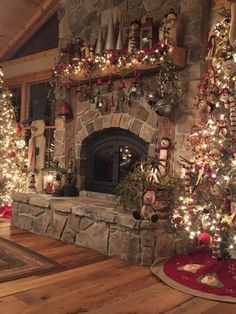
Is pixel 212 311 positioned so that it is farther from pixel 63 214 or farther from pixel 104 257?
pixel 63 214

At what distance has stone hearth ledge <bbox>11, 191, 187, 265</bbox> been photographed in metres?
3.38

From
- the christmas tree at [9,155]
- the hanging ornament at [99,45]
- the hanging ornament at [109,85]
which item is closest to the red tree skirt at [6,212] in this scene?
the christmas tree at [9,155]

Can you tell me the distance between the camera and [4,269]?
3.09 meters

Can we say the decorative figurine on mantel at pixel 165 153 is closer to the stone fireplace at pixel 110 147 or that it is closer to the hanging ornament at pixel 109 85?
the stone fireplace at pixel 110 147

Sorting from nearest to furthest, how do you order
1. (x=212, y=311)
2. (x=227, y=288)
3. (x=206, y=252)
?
(x=212, y=311)
(x=227, y=288)
(x=206, y=252)

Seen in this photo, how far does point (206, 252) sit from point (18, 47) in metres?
4.96

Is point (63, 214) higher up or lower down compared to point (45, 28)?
lower down

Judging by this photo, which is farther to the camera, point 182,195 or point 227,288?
point 182,195

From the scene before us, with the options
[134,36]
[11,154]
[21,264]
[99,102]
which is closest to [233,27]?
Result: [134,36]

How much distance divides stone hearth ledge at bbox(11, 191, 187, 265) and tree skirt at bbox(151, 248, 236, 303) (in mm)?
156

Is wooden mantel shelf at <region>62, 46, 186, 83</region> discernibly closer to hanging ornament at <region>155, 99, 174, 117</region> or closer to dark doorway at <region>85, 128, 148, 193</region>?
hanging ornament at <region>155, 99, 174, 117</region>

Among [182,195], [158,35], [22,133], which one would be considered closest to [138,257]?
[182,195]

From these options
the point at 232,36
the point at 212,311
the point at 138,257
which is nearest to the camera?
the point at 212,311

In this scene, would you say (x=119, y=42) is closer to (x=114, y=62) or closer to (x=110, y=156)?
(x=114, y=62)
